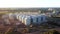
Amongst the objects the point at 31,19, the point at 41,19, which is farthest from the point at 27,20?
the point at 41,19

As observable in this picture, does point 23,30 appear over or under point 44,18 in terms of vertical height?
under

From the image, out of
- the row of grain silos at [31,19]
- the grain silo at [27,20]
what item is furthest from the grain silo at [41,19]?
the grain silo at [27,20]

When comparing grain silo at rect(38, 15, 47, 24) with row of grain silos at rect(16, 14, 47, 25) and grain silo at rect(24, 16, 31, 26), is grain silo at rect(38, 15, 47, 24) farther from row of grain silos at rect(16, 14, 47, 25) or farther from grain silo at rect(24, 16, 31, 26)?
grain silo at rect(24, 16, 31, 26)

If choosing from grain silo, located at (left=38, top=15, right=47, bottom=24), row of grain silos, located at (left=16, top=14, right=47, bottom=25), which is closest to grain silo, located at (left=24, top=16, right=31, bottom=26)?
row of grain silos, located at (left=16, top=14, right=47, bottom=25)

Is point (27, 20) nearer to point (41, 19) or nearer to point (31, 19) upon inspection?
point (31, 19)

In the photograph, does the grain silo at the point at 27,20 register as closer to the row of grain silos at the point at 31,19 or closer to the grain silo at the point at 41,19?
the row of grain silos at the point at 31,19
